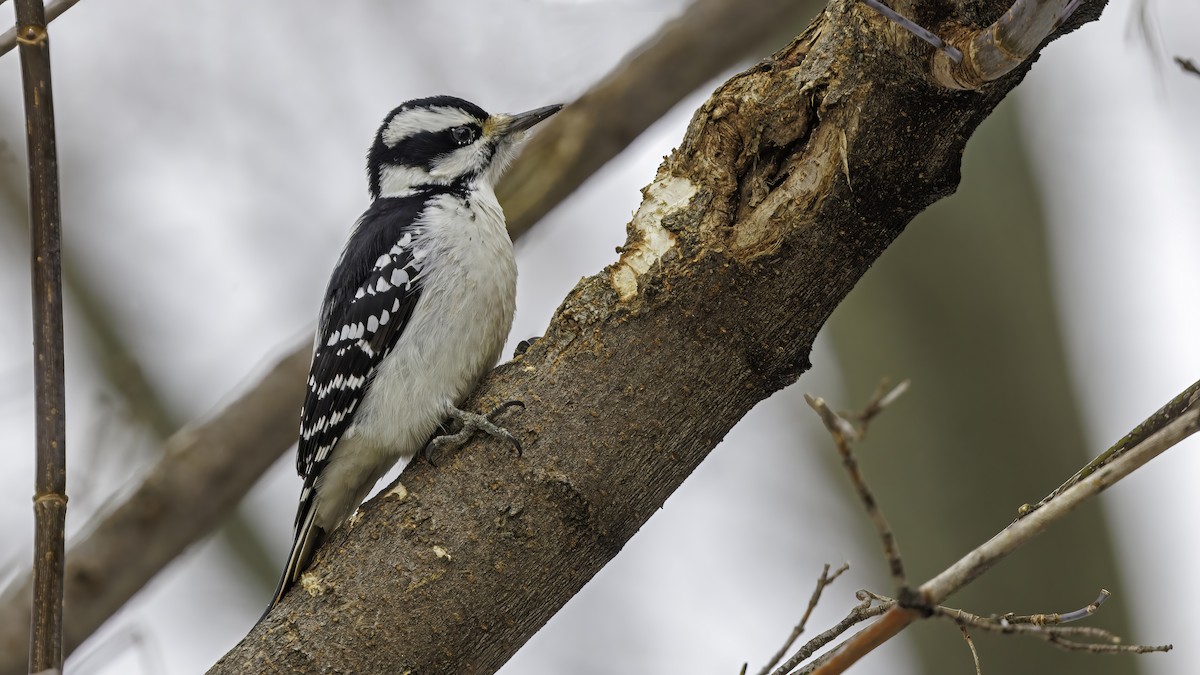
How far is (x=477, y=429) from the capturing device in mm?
2732

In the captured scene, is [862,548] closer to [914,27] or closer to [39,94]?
[914,27]

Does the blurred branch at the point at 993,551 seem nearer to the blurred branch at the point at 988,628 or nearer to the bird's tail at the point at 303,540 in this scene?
the blurred branch at the point at 988,628

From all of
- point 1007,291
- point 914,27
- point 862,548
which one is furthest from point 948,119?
point 862,548

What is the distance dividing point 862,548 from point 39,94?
5.08m

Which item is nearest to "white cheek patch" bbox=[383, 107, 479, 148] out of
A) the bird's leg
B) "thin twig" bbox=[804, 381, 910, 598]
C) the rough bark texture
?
the bird's leg

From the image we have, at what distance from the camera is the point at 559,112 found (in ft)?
15.1

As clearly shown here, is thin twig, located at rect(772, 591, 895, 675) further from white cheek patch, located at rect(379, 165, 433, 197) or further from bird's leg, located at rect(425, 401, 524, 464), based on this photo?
white cheek patch, located at rect(379, 165, 433, 197)

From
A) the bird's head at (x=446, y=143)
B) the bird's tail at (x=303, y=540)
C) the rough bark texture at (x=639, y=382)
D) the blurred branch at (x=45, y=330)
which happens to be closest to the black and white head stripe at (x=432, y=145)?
the bird's head at (x=446, y=143)

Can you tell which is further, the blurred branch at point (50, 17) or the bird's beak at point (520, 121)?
the bird's beak at point (520, 121)

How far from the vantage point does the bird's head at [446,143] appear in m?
4.41

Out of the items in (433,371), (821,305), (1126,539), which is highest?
(433,371)

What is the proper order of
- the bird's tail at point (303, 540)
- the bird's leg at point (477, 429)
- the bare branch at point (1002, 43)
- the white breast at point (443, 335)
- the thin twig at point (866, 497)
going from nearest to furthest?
1. the thin twig at point (866, 497)
2. the bare branch at point (1002, 43)
3. the bird's leg at point (477, 429)
4. the bird's tail at point (303, 540)
5. the white breast at point (443, 335)

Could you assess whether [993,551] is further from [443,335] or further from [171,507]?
[171,507]

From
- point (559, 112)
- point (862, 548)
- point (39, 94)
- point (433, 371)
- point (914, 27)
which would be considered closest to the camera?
point (914, 27)
